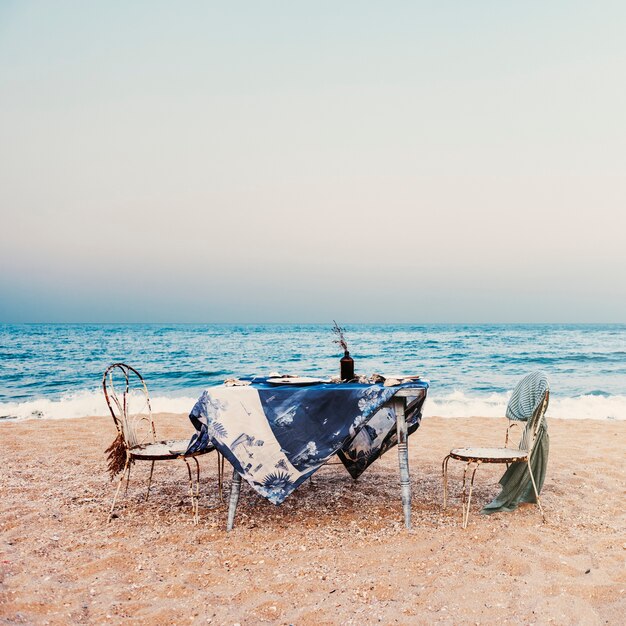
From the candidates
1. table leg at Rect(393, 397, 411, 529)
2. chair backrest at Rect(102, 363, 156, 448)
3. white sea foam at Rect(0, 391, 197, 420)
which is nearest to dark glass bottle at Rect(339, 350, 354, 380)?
table leg at Rect(393, 397, 411, 529)

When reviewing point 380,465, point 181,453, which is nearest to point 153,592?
point 181,453

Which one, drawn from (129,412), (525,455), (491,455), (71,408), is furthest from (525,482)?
(71,408)

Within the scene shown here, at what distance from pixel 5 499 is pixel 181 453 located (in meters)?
1.61

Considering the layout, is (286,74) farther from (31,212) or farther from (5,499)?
(5,499)

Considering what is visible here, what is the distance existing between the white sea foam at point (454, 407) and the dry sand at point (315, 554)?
4.70 meters

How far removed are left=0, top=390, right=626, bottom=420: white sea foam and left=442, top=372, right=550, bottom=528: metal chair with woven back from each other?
5330 millimetres

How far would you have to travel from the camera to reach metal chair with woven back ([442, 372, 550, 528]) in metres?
3.64

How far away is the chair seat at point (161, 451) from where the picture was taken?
3.60m

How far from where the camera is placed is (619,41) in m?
9.84

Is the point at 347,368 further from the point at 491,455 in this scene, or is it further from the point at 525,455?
the point at 525,455

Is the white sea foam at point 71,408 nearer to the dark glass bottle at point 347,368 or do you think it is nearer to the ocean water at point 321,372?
the ocean water at point 321,372

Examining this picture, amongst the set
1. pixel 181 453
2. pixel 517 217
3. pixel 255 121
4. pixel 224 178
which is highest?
pixel 255 121

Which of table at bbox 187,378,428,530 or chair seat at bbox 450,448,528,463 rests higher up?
table at bbox 187,378,428,530

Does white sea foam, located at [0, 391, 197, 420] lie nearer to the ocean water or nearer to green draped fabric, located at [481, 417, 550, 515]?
the ocean water
